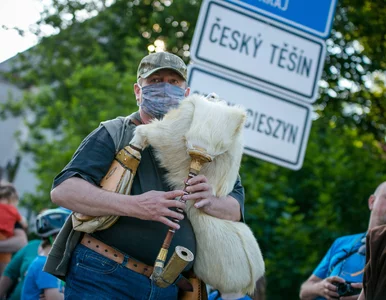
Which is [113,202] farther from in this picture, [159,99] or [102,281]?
[159,99]

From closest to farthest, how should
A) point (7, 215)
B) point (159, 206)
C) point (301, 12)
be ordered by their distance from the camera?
1. point (159, 206)
2. point (301, 12)
3. point (7, 215)

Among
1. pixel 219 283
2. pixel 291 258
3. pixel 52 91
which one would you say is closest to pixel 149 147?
pixel 219 283

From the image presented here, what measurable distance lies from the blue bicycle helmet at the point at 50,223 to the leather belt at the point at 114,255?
9.13 ft

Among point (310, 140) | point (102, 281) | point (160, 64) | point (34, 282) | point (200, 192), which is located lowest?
point (34, 282)

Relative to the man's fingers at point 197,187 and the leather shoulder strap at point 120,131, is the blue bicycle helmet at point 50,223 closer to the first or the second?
the leather shoulder strap at point 120,131

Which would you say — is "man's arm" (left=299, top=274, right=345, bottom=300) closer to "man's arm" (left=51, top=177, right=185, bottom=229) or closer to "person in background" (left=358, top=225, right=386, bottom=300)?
"person in background" (left=358, top=225, right=386, bottom=300)

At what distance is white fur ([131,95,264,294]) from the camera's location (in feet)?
10.9

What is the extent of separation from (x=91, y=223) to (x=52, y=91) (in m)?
18.0

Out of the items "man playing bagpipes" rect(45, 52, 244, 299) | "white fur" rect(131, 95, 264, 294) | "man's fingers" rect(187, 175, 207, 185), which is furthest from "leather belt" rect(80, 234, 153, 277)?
"man's fingers" rect(187, 175, 207, 185)

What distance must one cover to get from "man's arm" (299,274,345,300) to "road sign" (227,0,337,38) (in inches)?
77.5

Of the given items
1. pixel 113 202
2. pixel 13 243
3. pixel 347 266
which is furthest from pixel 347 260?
pixel 13 243

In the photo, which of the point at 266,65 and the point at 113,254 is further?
the point at 266,65

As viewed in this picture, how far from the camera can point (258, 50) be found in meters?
5.52

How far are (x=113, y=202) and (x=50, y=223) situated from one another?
3163mm
